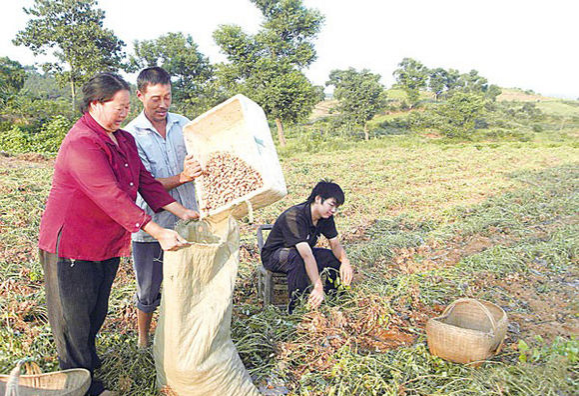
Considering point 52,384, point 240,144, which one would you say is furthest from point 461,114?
point 52,384

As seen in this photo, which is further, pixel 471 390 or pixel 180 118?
pixel 180 118

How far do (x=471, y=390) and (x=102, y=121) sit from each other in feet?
6.77

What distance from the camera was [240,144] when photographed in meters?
2.19

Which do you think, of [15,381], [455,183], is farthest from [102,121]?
[455,183]

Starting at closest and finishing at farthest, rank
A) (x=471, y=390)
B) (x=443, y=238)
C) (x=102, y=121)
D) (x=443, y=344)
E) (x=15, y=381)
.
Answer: (x=15, y=381)
(x=102, y=121)
(x=471, y=390)
(x=443, y=344)
(x=443, y=238)

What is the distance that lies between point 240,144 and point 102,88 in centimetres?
72

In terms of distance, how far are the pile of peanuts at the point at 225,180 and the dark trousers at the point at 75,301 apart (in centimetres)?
55

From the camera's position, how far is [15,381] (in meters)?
1.38

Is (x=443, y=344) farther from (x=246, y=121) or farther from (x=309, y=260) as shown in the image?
(x=246, y=121)

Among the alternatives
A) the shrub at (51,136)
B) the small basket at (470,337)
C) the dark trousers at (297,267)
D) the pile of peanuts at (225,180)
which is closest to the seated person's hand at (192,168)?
the pile of peanuts at (225,180)

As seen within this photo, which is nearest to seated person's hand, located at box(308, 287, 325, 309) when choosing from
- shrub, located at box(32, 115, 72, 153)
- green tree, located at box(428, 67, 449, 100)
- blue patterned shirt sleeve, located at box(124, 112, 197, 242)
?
blue patterned shirt sleeve, located at box(124, 112, 197, 242)

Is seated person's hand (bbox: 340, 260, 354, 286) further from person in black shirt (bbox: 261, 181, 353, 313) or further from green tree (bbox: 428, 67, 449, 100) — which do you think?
green tree (bbox: 428, 67, 449, 100)

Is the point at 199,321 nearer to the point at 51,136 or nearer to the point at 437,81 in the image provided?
the point at 51,136

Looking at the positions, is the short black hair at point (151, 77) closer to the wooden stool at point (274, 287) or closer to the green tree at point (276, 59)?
the wooden stool at point (274, 287)
